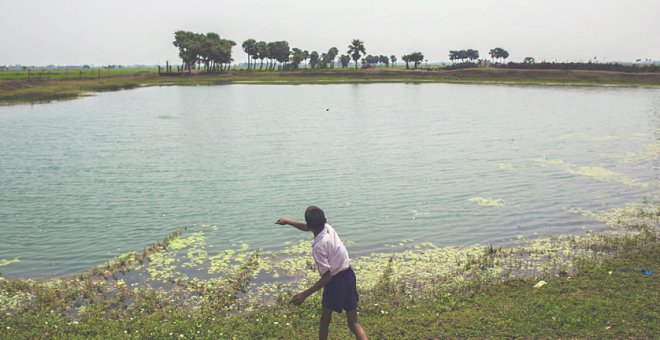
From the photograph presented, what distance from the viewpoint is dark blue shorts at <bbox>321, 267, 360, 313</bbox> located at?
8438 mm

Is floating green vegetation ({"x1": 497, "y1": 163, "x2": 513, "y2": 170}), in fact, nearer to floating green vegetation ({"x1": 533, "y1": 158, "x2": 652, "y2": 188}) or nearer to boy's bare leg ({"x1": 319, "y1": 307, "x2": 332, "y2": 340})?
floating green vegetation ({"x1": 533, "y1": 158, "x2": 652, "y2": 188})

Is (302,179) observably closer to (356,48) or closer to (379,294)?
(379,294)

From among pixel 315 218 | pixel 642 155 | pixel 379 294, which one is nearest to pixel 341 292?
pixel 315 218

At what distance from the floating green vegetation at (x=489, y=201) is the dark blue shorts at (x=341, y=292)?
15.7 metres

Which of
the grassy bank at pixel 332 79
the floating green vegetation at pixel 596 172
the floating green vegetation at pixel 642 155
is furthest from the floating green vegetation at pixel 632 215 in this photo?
the grassy bank at pixel 332 79

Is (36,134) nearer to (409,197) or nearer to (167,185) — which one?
(167,185)

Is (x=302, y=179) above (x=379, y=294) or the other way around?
above

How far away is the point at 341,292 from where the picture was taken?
845 cm

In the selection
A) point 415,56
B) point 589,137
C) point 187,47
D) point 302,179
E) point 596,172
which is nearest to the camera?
point 302,179

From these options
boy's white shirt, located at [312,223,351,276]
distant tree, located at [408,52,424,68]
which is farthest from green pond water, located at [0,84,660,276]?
distant tree, located at [408,52,424,68]

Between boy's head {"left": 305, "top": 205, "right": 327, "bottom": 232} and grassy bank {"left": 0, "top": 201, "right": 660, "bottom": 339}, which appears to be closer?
boy's head {"left": 305, "top": 205, "right": 327, "bottom": 232}

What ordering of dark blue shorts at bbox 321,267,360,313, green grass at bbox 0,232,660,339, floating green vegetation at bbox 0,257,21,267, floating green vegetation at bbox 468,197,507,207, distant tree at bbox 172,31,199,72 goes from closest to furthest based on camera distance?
dark blue shorts at bbox 321,267,360,313, green grass at bbox 0,232,660,339, floating green vegetation at bbox 0,257,21,267, floating green vegetation at bbox 468,197,507,207, distant tree at bbox 172,31,199,72

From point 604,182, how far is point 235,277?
2225 cm

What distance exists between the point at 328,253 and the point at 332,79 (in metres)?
136
